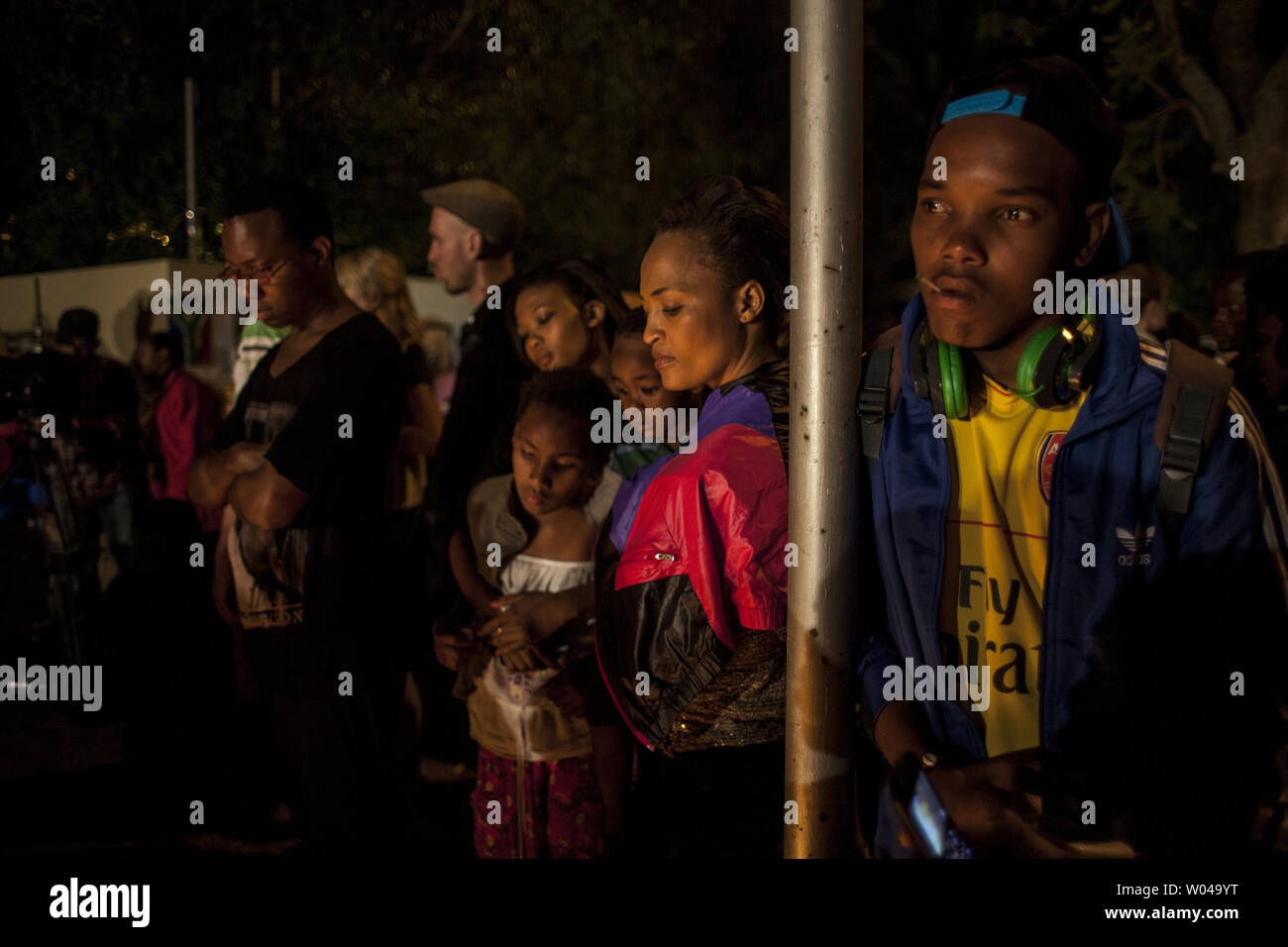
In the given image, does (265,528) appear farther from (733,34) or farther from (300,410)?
(733,34)

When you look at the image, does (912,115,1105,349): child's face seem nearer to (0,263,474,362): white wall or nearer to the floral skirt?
the floral skirt

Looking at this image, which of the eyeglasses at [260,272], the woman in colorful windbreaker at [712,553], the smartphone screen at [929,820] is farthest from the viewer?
the eyeglasses at [260,272]

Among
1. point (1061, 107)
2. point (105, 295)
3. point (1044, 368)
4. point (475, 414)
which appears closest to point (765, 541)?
point (1044, 368)

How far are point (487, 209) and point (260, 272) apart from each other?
1.62m

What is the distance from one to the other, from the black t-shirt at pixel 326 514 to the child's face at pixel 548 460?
508 millimetres

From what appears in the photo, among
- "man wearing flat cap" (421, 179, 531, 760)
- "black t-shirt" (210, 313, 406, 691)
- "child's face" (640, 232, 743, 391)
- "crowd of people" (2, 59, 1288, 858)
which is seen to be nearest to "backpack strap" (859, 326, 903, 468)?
"crowd of people" (2, 59, 1288, 858)

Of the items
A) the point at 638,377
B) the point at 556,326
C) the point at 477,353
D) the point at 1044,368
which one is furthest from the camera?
the point at 477,353

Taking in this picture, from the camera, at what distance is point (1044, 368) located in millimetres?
1762

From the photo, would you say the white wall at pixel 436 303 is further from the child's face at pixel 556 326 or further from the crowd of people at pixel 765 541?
the crowd of people at pixel 765 541

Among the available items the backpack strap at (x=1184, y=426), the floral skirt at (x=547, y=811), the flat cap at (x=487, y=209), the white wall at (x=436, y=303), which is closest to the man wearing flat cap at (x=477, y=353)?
the flat cap at (x=487, y=209)

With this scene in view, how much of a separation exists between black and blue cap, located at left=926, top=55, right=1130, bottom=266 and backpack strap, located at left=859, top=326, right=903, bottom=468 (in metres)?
0.42

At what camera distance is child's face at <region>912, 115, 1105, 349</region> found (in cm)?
179

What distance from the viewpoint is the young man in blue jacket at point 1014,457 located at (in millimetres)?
1701

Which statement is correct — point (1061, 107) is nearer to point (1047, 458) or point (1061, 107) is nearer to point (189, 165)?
point (1047, 458)
